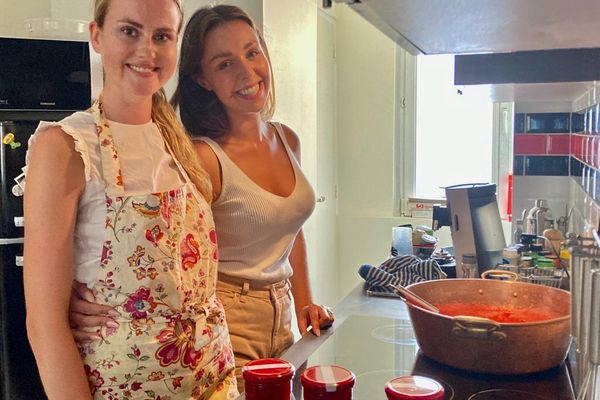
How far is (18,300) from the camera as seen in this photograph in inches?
97.9

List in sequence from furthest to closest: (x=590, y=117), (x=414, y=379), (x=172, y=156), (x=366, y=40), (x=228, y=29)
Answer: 1. (x=366, y=40)
2. (x=590, y=117)
3. (x=228, y=29)
4. (x=172, y=156)
5. (x=414, y=379)

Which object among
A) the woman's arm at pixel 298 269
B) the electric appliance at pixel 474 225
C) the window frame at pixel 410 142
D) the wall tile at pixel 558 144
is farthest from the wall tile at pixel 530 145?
the woman's arm at pixel 298 269

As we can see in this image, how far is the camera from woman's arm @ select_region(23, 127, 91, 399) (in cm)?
102

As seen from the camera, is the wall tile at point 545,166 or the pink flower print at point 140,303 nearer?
the pink flower print at point 140,303

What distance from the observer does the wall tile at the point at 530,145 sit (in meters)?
2.67

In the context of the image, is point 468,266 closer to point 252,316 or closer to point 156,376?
point 252,316

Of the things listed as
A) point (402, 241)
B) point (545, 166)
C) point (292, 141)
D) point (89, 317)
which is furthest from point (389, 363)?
point (545, 166)

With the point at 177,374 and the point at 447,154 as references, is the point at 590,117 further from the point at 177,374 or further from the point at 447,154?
the point at 447,154

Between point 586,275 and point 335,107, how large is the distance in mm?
3420

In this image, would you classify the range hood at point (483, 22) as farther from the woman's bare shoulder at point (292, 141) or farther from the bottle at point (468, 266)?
the bottle at point (468, 266)

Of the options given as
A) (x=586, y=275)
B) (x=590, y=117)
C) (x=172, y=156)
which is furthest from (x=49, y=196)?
(x=590, y=117)

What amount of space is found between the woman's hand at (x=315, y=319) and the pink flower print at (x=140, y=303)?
42 cm

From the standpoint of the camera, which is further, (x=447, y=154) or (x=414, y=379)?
(x=447, y=154)

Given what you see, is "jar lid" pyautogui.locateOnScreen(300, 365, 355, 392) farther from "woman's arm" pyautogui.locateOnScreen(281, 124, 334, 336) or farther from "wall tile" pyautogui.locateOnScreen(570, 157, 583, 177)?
"wall tile" pyautogui.locateOnScreen(570, 157, 583, 177)
